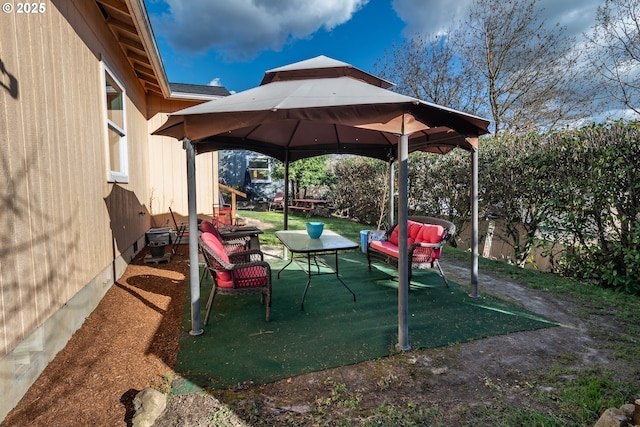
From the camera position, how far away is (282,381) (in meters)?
2.41

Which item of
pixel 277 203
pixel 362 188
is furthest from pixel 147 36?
pixel 277 203

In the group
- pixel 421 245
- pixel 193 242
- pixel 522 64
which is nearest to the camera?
pixel 193 242

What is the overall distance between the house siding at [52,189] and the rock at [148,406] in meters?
0.77

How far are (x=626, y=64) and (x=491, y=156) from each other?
16.6ft

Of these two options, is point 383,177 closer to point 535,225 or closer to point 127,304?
point 535,225

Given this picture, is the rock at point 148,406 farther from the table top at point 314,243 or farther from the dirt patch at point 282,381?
the table top at point 314,243

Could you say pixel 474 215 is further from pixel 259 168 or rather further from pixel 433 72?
pixel 259 168

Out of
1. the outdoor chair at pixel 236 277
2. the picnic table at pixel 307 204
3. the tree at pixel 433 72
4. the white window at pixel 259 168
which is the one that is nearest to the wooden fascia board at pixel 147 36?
the outdoor chair at pixel 236 277

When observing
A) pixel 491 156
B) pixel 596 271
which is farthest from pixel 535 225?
pixel 491 156

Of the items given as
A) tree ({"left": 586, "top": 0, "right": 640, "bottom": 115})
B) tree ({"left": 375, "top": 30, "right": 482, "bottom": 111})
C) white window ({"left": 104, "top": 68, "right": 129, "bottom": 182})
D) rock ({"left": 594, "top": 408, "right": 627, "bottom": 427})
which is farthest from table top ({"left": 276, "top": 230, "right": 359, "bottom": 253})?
tree ({"left": 375, "top": 30, "right": 482, "bottom": 111})

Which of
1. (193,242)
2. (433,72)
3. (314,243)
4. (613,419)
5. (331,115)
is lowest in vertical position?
(613,419)

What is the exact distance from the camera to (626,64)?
7.74 m

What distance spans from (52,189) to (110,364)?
1.51 meters

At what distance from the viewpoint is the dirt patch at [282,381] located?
2.05 metres
